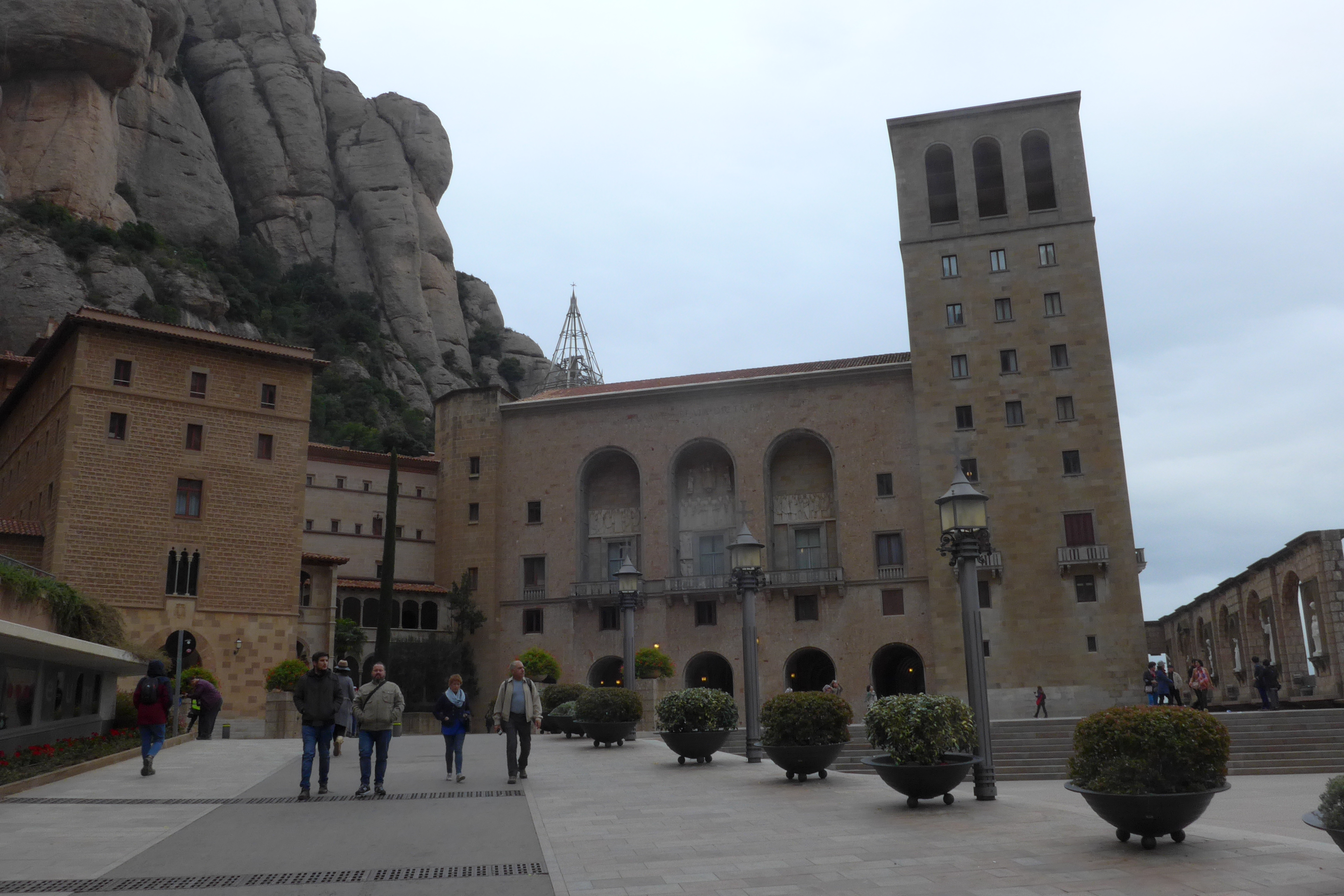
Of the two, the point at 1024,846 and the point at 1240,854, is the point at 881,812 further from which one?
the point at 1240,854

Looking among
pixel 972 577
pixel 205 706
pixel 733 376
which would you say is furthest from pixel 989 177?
pixel 972 577

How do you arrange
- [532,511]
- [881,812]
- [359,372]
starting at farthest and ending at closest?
[359,372] → [532,511] → [881,812]

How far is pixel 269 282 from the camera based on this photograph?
7881 centimetres

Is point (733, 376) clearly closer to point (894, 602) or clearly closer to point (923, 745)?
point (894, 602)

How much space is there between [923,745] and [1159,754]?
2962mm

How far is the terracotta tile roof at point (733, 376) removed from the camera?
1886 inches

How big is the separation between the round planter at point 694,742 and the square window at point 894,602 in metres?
28.9

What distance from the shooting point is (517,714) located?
13.7m

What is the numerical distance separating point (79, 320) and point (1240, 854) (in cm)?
3624

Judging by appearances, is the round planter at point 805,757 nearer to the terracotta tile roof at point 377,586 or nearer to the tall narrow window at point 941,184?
the terracotta tile roof at point 377,586

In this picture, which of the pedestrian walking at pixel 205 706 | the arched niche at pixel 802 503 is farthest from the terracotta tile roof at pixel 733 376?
the pedestrian walking at pixel 205 706

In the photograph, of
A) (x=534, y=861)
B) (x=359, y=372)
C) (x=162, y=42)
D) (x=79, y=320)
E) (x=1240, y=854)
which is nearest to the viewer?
(x=1240, y=854)

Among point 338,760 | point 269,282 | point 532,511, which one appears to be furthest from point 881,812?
point 269,282

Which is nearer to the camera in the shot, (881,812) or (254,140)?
(881,812)
